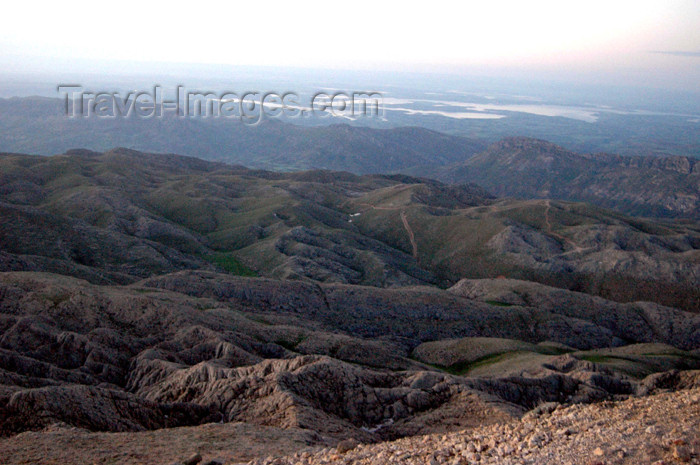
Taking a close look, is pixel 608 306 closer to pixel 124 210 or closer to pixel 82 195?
pixel 124 210

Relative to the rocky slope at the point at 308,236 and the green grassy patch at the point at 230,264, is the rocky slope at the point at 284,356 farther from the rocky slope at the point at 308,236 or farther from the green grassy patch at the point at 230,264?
the green grassy patch at the point at 230,264

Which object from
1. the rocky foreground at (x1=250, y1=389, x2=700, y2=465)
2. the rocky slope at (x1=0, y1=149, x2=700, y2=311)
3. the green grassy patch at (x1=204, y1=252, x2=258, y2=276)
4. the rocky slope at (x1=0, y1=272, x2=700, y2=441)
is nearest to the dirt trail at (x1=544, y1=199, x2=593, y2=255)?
the rocky slope at (x1=0, y1=149, x2=700, y2=311)

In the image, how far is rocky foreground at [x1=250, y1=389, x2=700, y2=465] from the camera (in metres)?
13.9

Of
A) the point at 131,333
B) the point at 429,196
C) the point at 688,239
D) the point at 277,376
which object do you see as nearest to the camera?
the point at 277,376

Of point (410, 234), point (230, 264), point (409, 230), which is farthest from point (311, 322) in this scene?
point (409, 230)

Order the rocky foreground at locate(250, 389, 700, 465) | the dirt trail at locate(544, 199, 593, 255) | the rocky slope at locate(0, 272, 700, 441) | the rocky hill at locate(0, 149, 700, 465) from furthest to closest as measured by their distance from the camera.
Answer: the dirt trail at locate(544, 199, 593, 255), the rocky slope at locate(0, 272, 700, 441), the rocky hill at locate(0, 149, 700, 465), the rocky foreground at locate(250, 389, 700, 465)

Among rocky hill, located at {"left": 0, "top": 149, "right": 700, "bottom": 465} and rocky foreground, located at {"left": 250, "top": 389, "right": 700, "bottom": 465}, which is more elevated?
rocky foreground, located at {"left": 250, "top": 389, "right": 700, "bottom": 465}

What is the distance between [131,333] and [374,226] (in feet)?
314

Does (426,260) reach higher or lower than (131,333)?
lower

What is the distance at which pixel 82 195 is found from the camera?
4456 inches

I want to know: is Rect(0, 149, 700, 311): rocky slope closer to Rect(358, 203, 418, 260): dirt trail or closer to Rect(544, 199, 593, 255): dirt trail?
Rect(358, 203, 418, 260): dirt trail

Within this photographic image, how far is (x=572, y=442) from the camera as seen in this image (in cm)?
1520

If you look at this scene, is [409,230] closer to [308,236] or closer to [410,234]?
[410,234]

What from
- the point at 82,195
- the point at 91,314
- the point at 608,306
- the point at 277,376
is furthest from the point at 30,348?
the point at 82,195
